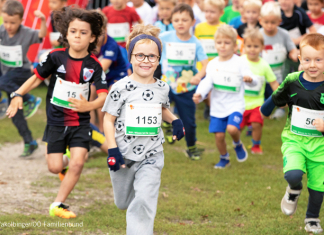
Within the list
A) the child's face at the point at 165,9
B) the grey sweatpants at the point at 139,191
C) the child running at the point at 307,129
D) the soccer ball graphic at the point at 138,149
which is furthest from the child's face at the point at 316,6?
the soccer ball graphic at the point at 138,149

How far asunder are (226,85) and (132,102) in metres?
2.83

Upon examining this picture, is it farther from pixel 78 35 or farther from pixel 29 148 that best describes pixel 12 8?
Answer: pixel 78 35

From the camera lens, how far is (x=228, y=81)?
6504 millimetres

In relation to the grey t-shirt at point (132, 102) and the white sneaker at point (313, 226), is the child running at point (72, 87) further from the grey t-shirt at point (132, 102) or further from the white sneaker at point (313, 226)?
the white sneaker at point (313, 226)

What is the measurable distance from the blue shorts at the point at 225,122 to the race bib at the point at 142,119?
8.67 feet

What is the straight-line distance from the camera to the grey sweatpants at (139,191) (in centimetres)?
372

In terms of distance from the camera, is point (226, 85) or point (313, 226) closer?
point (313, 226)

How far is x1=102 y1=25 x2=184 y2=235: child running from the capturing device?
154 inches

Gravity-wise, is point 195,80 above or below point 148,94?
below

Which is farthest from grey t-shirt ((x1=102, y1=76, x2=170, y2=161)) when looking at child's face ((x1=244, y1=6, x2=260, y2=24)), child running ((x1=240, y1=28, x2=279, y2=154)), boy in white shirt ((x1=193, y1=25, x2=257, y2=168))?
child's face ((x1=244, y1=6, x2=260, y2=24))

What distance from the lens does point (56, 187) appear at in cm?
589

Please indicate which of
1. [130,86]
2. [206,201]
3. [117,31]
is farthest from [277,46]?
[130,86]

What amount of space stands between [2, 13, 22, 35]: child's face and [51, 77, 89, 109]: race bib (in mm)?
2569

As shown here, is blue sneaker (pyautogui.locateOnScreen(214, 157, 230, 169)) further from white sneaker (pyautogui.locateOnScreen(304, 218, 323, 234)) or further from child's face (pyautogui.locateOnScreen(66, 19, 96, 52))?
child's face (pyautogui.locateOnScreen(66, 19, 96, 52))
